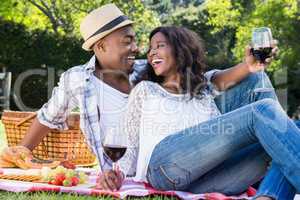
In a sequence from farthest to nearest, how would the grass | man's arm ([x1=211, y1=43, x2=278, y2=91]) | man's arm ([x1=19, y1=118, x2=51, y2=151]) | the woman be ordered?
man's arm ([x1=19, y1=118, x2=51, y2=151]) < man's arm ([x1=211, y1=43, x2=278, y2=91]) < the grass < the woman

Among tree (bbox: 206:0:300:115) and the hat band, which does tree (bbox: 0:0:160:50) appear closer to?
tree (bbox: 206:0:300:115)

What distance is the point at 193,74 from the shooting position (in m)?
3.77

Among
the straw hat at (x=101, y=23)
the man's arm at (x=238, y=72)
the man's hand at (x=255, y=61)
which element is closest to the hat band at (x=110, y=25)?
the straw hat at (x=101, y=23)

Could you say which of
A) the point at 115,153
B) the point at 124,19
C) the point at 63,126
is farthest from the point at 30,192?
the point at 124,19

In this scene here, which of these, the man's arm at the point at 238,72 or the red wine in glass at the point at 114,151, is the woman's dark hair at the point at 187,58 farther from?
the red wine in glass at the point at 114,151

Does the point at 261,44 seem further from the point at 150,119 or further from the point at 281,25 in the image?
the point at 281,25

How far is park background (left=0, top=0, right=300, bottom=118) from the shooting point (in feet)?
42.7

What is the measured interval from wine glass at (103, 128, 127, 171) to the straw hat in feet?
2.38

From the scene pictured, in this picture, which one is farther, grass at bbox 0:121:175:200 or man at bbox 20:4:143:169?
man at bbox 20:4:143:169

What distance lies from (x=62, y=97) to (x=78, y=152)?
3.88ft

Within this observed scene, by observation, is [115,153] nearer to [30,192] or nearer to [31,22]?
[30,192]

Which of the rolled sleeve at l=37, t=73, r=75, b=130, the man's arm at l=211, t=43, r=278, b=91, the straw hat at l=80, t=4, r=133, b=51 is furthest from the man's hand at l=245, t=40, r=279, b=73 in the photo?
the rolled sleeve at l=37, t=73, r=75, b=130

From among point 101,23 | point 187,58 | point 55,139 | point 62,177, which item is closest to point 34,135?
point 55,139

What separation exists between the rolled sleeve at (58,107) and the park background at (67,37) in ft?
25.7
